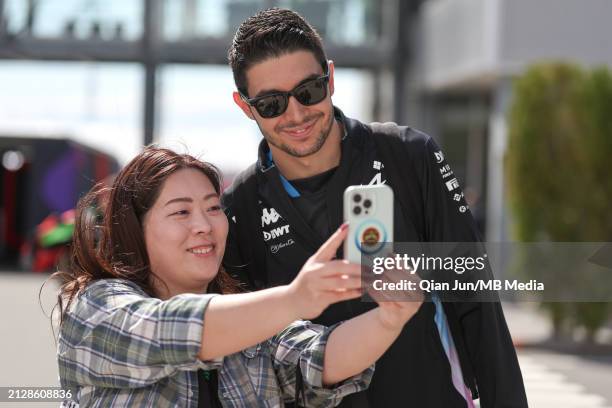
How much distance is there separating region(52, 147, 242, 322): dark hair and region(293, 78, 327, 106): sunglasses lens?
404 mm

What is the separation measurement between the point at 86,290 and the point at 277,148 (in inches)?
32.4

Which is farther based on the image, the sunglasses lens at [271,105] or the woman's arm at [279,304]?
the sunglasses lens at [271,105]

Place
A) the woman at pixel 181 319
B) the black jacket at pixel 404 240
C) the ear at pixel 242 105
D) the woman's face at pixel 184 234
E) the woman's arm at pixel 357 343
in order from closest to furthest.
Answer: the woman at pixel 181 319
the woman's arm at pixel 357 343
the woman's face at pixel 184 234
the black jacket at pixel 404 240
the ear at pixel 242 105

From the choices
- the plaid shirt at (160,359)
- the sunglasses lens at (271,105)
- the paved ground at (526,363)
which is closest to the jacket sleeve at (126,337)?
the plaid shirt at (160,359)

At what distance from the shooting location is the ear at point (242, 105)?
3027 millimetres

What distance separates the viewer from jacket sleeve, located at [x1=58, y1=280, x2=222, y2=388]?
7.17ft

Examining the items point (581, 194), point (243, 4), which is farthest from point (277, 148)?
point (243, 4)

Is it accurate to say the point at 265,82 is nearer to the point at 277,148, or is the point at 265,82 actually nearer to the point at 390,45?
the point at 277,148

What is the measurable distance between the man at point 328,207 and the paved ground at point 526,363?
2.64 meters

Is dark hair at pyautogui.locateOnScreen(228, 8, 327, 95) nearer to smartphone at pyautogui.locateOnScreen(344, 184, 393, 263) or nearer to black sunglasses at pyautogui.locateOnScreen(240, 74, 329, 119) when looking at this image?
black sunglasses at pyautogui.locateOnScreen(240, 74, 329, 119)

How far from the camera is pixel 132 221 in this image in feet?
8.29

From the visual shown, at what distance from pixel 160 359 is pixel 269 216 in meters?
0.87

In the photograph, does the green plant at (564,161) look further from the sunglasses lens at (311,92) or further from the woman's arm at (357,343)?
the woman's arm at (357,343)

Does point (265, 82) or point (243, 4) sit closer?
point (265, 82)
